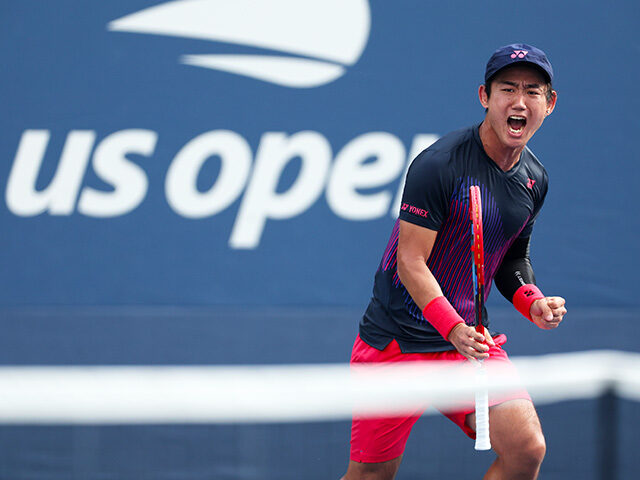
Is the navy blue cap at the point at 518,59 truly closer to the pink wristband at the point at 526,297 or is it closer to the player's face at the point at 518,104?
the player's face at the point at 518,104

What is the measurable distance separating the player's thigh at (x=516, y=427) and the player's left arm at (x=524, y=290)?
28 centimetres

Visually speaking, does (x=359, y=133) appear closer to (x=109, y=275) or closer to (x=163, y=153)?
(x=163, y=153)

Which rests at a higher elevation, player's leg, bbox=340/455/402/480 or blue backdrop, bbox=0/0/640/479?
blue backdrop, bbox=0/0/640/479

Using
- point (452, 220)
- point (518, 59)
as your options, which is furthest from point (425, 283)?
point (518, 59)

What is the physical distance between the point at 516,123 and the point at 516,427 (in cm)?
80

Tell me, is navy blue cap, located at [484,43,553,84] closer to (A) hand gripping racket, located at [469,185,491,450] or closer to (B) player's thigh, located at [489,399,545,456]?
(A) hand gripping racket, located at [469,185,491,450]

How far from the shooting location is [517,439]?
2.26 metres

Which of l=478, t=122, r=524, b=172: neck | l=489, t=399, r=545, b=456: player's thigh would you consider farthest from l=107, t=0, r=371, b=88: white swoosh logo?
l=489, t=399, r=545, b=456: player's thigh

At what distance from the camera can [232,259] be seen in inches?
177

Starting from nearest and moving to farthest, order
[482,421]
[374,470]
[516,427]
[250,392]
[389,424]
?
[250,392] → [389,424] → [482,421] → [516,427] → [374,470]

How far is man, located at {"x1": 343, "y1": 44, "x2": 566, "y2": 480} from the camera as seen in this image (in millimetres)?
2252

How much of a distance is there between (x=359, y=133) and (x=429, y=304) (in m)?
2.37

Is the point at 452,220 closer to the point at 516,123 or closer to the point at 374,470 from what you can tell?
the point at 516,123

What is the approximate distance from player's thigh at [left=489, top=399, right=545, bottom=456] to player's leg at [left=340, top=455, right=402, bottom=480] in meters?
0.32
